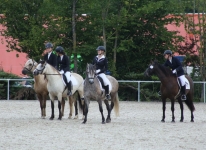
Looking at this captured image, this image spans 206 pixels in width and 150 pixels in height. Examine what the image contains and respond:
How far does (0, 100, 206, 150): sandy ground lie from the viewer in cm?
1277

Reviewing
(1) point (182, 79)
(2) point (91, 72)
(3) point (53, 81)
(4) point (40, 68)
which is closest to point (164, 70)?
(1) point (182, 79)

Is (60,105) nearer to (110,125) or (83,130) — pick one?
(110,125)

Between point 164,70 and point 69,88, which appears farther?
point 69,88

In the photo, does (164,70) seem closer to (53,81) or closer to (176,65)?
(176,65)

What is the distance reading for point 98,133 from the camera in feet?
50.6

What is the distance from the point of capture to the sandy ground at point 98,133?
41.9 feet

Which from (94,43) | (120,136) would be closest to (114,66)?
(94,43)

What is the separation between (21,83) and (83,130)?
16905 mm

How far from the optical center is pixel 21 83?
3275 centimetres

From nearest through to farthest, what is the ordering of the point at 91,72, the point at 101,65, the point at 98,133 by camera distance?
the point at 98,133
the point at 91,72
the point at 101,65

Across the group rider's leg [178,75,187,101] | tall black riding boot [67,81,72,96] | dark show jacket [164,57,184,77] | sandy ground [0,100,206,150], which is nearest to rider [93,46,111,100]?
sandy ground [0,100,206,150]

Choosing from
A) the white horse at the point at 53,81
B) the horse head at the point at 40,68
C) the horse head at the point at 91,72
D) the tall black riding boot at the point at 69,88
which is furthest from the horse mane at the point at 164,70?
the horse head at the point at 40,68

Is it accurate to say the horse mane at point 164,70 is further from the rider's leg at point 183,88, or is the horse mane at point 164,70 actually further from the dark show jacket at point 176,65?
the rider's leg at point 183,88

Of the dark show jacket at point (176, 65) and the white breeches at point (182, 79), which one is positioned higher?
the dark show jacket at point (176, 65)
